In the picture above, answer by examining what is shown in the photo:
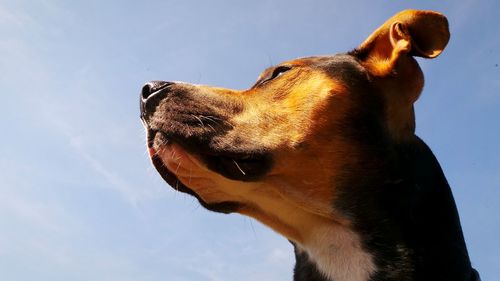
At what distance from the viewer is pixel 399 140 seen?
558 cm

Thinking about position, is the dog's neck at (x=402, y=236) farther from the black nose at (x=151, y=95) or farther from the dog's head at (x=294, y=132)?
the black nose at (x=151, y=95)

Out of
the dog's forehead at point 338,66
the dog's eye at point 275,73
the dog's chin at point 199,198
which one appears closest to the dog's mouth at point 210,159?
the dog's chin at point 199,198

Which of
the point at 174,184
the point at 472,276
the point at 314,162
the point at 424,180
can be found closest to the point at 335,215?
the point at 314,162

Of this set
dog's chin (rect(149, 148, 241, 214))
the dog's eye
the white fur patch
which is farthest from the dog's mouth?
the dog's eye

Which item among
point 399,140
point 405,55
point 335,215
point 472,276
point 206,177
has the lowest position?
point 472,276

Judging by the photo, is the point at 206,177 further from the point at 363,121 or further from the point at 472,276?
the point at 472,276

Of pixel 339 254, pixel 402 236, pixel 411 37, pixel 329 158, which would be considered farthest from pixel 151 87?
pixel 402 236

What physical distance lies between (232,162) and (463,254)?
228 centimetres

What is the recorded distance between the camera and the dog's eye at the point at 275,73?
6.25 m

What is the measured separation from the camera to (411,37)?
19.1ft

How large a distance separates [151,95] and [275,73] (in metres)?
1.41

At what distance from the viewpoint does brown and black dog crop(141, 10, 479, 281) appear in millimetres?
5219

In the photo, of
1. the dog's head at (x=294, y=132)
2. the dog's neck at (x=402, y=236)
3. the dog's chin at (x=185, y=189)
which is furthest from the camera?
the dog's chin at (x=185, y=189)

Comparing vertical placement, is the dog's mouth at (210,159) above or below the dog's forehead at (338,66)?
below
